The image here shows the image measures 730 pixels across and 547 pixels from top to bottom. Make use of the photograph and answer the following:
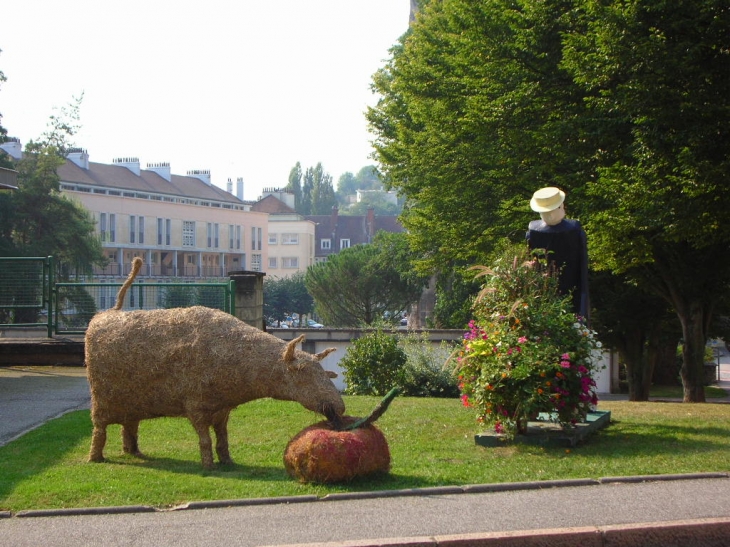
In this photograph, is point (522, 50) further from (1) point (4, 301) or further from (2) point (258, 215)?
(2) point (258, 215)

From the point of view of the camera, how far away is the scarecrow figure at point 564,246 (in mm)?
12258

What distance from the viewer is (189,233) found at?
84875mm

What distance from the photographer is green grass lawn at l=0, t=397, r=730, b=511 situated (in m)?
8.38

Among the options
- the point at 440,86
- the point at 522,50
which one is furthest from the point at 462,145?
the point at 522,50

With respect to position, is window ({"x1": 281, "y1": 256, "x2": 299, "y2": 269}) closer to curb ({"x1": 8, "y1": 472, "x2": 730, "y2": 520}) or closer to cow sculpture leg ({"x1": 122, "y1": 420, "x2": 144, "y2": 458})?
cow sculpture leg ({"x1": 122, "y1": 420, "x2": 144, "y2": 458})

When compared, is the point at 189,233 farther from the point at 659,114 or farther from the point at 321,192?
the point at 321,192

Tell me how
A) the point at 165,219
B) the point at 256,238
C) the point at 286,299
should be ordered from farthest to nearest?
the point at 256,238, the point at 286,299, the point at 165,219

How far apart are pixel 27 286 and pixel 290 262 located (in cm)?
9129

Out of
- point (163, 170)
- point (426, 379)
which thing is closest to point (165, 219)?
point (163, 170)

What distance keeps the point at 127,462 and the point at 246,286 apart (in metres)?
10.2

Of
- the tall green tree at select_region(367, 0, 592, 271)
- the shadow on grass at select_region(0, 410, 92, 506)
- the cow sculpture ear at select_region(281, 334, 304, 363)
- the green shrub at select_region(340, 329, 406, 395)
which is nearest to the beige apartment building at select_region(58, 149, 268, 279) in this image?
the tall green tree at select_region(367, 0, 592, 271)

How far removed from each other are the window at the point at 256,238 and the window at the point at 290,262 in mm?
17337

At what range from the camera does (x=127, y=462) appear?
33.1 feet

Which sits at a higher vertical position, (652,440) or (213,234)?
(213,234)
